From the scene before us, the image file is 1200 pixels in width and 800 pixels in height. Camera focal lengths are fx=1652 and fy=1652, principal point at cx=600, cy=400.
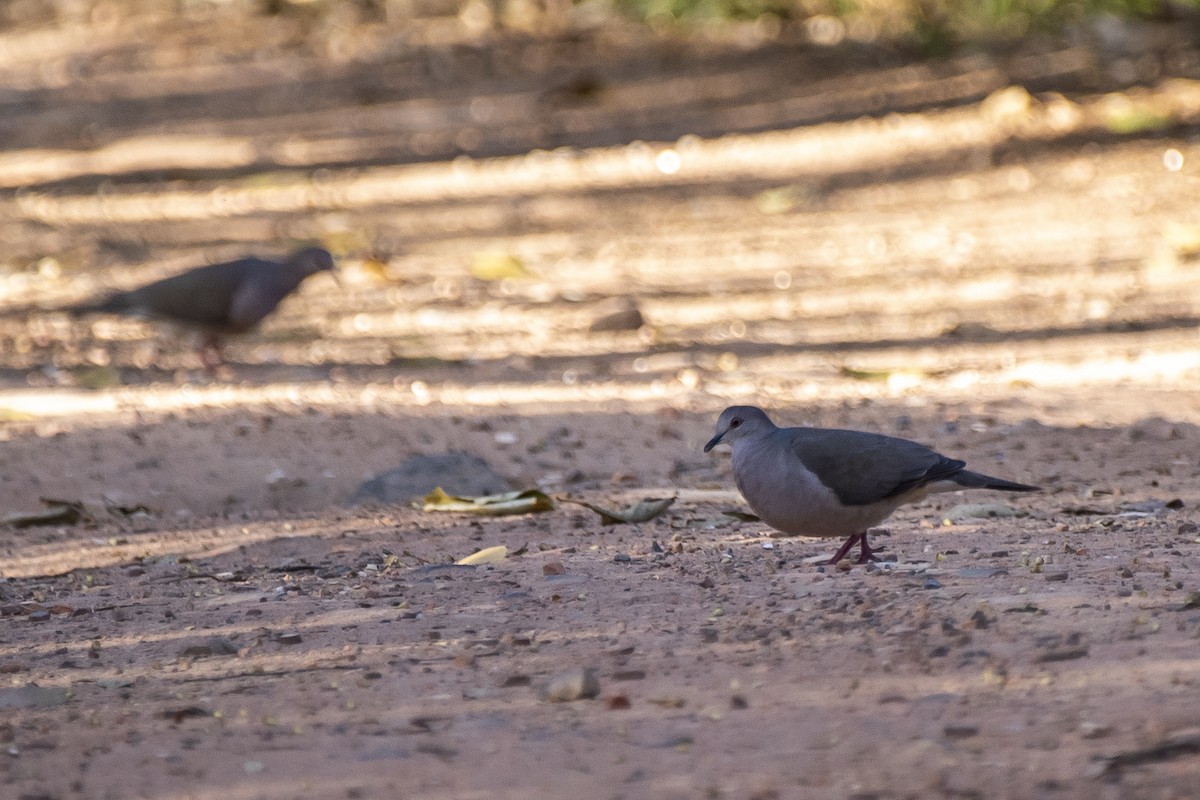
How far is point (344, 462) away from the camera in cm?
676

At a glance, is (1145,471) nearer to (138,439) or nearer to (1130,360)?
(1130,360)

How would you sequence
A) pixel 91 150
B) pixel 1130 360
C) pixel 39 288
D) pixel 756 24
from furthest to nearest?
pixel 756 24 < pixel 91 150 < pixel 39 288 < pixel 1130 360

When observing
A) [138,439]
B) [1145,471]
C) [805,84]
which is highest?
[805,84]

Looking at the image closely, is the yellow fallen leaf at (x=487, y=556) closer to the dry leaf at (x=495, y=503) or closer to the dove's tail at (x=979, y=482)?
the dry leaf at (x=495, y=503)

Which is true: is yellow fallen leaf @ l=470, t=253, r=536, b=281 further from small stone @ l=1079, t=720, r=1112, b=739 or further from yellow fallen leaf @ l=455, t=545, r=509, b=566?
small stone @ l=1079, t=720, r=1112, b=739

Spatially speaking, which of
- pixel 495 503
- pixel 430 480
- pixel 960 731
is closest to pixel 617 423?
pixel 430 480

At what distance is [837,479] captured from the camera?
186 inches

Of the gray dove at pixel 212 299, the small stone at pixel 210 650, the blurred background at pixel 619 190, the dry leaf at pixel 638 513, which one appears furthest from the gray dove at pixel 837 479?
the gray dove at pixel 212 299

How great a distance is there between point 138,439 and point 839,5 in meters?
12.6

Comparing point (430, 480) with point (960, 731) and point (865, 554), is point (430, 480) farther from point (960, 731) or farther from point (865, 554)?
point (960, 731)

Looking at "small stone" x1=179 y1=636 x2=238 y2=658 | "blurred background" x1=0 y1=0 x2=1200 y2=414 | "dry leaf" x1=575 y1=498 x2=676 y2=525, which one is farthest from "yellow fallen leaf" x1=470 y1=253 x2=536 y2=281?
"small stone" x1=179 y1=636 x2=238 y2=658

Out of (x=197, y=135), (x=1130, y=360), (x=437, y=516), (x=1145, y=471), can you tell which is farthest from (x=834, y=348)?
(x=197, y=135)

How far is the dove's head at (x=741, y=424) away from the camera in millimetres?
5160

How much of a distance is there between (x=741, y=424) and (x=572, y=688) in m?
1.64
